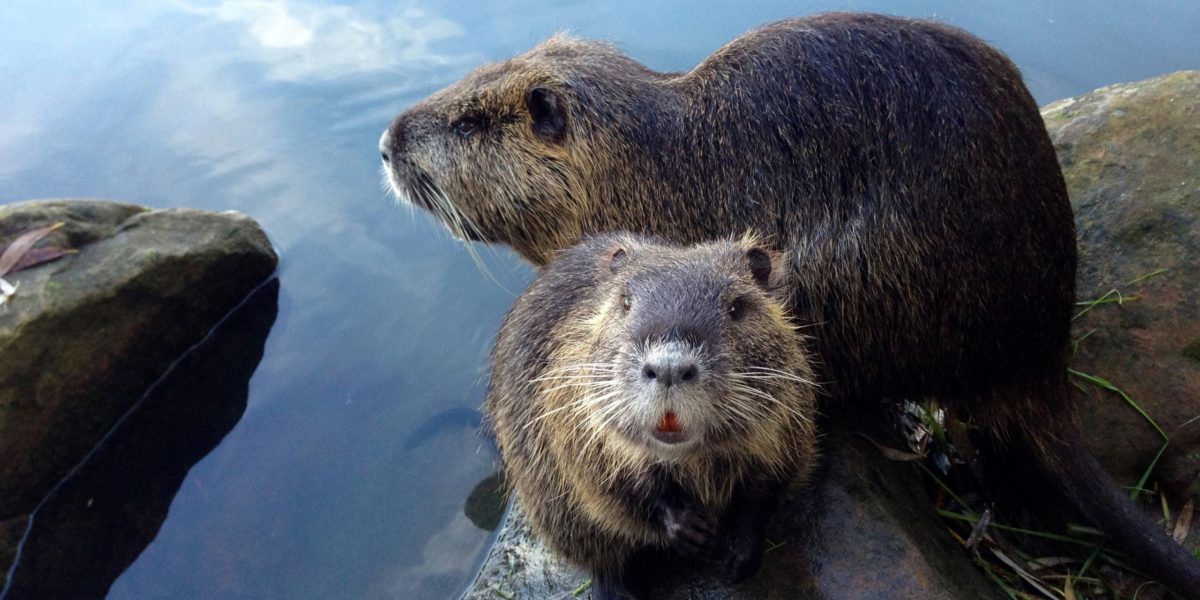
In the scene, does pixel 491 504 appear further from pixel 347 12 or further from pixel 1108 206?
pixel 347 12

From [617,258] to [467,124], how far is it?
1.29 meters

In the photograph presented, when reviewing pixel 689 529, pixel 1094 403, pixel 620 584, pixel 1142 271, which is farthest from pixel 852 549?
pixel 1142 271

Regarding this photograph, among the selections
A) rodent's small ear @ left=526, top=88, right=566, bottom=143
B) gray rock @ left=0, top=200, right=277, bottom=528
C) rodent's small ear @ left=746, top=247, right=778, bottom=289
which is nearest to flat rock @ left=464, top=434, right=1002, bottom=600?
rodent's small ear @ left=746, top=247, right=778, bottom=289

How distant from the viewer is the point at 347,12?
21.7ft

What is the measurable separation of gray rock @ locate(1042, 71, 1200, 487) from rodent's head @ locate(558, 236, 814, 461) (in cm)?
161

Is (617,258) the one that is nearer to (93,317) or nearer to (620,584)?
(620,584)

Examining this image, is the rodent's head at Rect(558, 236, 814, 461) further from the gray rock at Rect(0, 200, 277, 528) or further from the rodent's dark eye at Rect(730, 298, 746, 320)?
the gray rock at Rect(0, 200, 277, 528)

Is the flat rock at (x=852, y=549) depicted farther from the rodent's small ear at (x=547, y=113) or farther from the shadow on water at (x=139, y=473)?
the shadow on water at (x=139, y=473)

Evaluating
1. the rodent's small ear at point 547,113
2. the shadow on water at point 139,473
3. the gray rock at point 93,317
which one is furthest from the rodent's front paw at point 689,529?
the gray rock at point 93,317

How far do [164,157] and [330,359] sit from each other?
1.98 m

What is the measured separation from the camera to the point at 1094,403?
11.2 feet

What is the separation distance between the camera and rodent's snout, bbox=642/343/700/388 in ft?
6.15

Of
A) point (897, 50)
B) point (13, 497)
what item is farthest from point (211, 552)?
point (897, 50)

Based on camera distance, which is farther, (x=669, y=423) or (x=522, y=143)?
(x=522, y=143)
